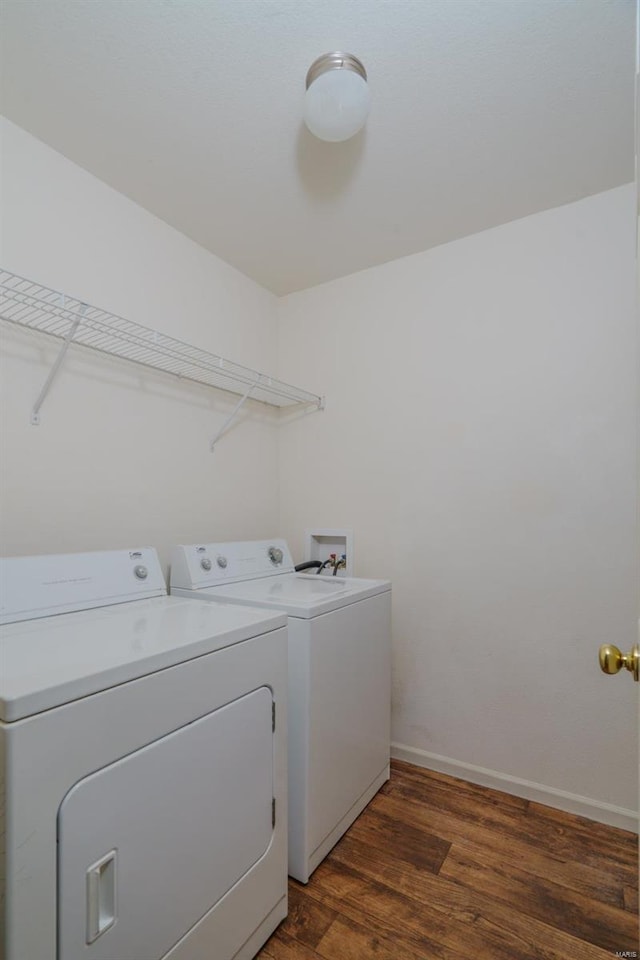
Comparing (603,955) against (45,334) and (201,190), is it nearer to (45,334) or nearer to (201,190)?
(45,334)

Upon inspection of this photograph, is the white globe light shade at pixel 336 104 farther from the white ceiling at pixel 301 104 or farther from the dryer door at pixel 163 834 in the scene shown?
the dryer door at pixel 163 834

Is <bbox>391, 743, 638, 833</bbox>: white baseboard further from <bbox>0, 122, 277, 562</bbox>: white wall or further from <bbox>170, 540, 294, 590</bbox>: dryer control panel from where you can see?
<bbox>0, 122, 277, 562</bbox>: white wall

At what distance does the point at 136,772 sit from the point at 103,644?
10.4 inches

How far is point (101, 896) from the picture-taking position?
2.56 feet

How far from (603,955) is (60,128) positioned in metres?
2.94

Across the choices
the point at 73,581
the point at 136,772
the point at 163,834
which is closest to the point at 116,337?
the point at 73,581

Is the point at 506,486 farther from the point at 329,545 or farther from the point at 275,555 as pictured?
the point at 275,555

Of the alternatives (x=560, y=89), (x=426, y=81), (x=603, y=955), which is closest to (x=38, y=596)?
(x=603, y=955)

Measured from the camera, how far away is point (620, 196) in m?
1.71

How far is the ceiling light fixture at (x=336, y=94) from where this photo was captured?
121 centimetres

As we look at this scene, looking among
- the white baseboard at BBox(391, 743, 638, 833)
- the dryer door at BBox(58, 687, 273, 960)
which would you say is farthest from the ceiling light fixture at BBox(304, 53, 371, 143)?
the white baseboard at BBox(391, 743, 638, 833)

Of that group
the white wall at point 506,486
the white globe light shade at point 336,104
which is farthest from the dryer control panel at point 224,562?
the white globe light shade at point 336,104

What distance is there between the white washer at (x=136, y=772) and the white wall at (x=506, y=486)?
1.03 metres

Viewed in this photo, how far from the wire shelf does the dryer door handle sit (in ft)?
4.35
